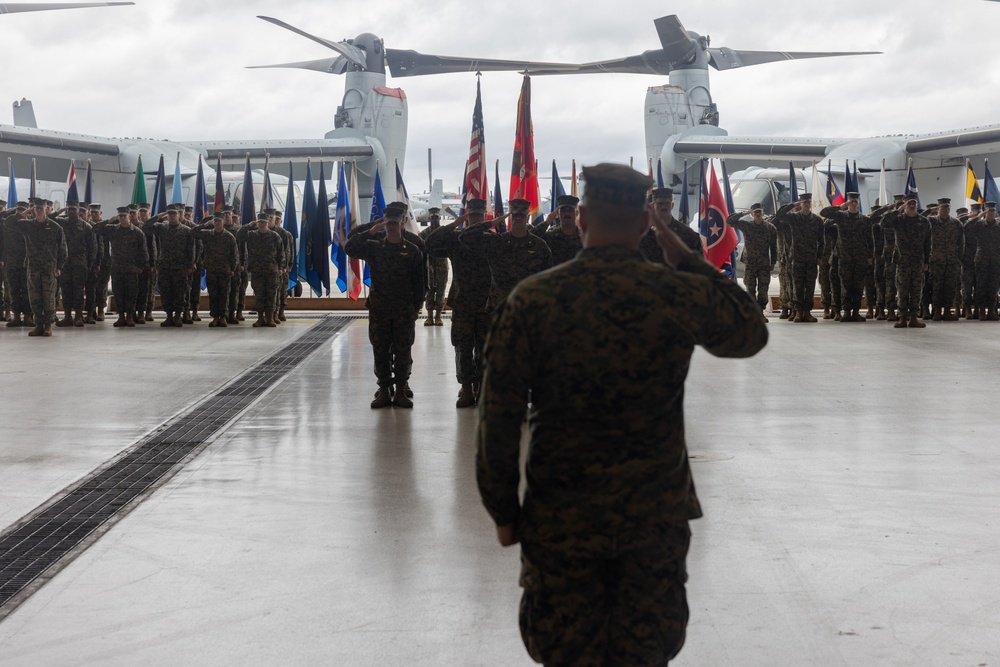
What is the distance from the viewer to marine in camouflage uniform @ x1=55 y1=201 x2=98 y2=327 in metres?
14.7

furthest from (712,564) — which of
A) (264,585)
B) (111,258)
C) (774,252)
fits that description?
(111,258)

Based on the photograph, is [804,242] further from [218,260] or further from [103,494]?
[103,494]

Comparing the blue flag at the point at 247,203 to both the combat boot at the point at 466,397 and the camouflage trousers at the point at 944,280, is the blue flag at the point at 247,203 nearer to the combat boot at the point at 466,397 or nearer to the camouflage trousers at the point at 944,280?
the camouflage trousers at the point at 944,280

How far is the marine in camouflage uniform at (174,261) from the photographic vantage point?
49.9 feet

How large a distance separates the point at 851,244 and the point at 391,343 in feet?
30.7

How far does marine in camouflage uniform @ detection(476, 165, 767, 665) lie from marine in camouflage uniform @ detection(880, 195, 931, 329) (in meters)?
12.4

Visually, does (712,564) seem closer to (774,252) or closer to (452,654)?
(452,654)

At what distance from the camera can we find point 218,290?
15.5 m

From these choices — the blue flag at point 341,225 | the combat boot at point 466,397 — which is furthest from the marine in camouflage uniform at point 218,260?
the combat boot at point 466,397

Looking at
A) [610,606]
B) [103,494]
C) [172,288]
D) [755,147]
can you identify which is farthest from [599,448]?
[755,147]

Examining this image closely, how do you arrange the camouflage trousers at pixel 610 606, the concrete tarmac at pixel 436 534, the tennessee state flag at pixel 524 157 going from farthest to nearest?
the tennessee state flag at pixel 524 157, the concrete tarmac at pixel 436 534, the camouflage trousers at pixel 610 606

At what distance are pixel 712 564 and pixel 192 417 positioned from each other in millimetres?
4723

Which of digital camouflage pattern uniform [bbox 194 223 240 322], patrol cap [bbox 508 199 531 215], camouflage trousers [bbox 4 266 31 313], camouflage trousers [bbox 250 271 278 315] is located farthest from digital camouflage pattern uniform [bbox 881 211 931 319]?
camouflage trousers [bbox 4 266 31 313]

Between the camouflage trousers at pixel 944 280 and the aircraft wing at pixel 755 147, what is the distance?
605 inches
